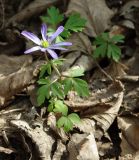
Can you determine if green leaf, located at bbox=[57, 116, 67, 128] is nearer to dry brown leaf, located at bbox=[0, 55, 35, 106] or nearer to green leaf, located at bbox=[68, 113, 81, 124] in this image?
green leaf, located at bbox=[68, 113, 81, 124]

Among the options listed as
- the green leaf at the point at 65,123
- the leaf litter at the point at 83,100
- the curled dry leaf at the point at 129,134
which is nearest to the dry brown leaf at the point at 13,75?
the leaf litter at the point at 83,100

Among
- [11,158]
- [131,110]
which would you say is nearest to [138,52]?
[131,110]

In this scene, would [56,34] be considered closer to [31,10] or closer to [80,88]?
[80,88]

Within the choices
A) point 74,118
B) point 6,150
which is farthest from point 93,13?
point 6,150

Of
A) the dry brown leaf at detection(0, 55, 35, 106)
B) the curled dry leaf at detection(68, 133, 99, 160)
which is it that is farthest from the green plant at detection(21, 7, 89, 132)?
the dry brown leaf at detection(0, 55, 35, 106)

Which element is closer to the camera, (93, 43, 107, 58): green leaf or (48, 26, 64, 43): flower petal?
(48, 26, 64, 43): flower petal

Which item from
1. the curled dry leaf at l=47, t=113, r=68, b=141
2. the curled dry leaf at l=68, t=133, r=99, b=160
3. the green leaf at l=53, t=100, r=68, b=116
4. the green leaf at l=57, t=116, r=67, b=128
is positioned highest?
the green leaf at l=53, t=100, r=68, b=116

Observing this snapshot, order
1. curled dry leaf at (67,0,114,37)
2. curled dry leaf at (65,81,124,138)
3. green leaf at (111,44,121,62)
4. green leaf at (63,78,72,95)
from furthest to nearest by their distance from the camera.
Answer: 1. curled dry leaf at (67,0,114,37)
2. green leaf at (111,44,121,62)
3. curled dry leaf at (65,81,124,138)
4. green leaf at (63,78,72,95)

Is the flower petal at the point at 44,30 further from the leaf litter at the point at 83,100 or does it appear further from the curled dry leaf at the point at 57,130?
the curled dry leaf at the point at 57,130
